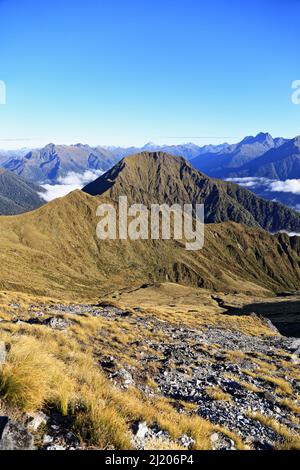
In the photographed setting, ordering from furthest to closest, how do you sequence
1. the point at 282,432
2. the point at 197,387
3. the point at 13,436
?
the point at 197,387
the point at 282,432
the point at 13,436

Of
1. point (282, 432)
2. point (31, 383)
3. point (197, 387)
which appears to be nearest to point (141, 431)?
point (31, 383)

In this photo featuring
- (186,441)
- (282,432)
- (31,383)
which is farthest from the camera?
(282,432)

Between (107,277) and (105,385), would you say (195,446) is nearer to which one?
(105,385)

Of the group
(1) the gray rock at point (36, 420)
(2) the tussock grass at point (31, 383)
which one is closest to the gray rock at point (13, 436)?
(1) the gray rock at point (36, 420)

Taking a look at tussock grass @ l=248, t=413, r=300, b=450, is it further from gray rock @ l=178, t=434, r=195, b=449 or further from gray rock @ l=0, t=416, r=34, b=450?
gray rock @ l=0, t=416, r=34, b=450

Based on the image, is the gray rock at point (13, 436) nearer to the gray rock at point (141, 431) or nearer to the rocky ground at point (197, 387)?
the rocky ground at point (197, 387)

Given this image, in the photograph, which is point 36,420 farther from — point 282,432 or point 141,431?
point 282,432

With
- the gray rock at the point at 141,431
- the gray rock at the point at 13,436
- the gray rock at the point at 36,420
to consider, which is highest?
the gray rock at the point at 13,436
